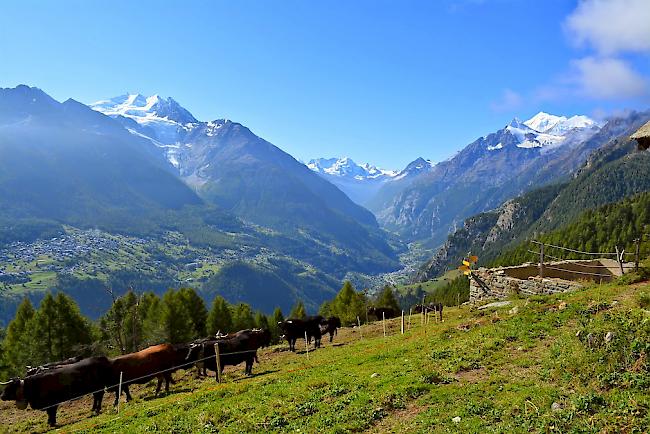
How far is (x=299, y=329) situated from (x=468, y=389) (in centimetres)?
2586

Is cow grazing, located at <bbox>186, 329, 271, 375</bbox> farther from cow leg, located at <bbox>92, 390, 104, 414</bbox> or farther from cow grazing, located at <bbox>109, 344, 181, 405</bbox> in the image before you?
cow leg, located at <bbox>92, 390, 104, 414</bbox>

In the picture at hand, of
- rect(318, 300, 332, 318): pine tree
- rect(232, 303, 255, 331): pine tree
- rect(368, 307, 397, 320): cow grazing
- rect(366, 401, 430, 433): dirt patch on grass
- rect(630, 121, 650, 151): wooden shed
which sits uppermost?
rect(630, 121, 650, 151): wooden shed

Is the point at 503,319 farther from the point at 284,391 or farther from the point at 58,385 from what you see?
the point at 58,385

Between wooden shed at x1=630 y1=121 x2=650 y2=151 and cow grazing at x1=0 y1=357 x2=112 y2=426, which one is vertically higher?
wooden shed at x1=630 y1=121 x2=650 y2=151

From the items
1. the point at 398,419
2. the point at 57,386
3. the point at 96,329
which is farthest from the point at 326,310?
the point at 398,419

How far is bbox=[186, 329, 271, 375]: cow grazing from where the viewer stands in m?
28.4

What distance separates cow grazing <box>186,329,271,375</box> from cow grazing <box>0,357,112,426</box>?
5.60 meters

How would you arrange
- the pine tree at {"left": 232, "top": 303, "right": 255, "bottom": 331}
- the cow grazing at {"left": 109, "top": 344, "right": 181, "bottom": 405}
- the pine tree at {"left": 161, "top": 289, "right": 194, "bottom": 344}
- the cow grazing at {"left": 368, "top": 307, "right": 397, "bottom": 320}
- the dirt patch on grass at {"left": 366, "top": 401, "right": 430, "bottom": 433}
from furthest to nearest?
1. the pine tree at {"left": 232, "top": 303, "right": 255, "bottom": 331}
2. the cow grazing at {"left": 368, "top": 307, "right": 397, "bottom": 320}
3. the pine tree at {"left": 161, "top": 289, "right": 194, "bottom": 344}
4. the cow grazing at {"left": 109, "top": 344, "right": 181, "bottom": 405}
5. the dirt patch on grass at {"left": 366, "top": 401, "right": 430, "bottom": 433}

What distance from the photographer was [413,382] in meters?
15.7

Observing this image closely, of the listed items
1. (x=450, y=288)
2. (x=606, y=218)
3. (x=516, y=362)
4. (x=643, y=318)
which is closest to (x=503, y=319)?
(x=516, y=362)

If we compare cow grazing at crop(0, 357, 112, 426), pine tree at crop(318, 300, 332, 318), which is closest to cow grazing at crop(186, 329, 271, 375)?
cow grazing at crop(0, 357, 112, 426)

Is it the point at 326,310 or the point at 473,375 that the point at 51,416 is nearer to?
the point at 473,375

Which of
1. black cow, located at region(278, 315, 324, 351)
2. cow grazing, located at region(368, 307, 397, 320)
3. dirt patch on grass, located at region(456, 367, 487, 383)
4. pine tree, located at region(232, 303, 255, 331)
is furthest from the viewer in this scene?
pine tree, located at region(232, 303, 255, 331)

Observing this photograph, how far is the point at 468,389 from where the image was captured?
1431 cm
